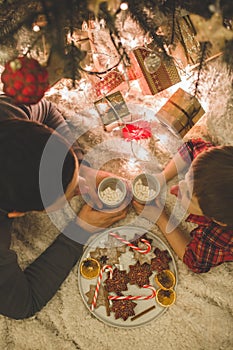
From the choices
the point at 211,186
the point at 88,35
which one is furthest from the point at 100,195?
the point at 88,35

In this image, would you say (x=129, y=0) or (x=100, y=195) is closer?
(x=129, y=0)

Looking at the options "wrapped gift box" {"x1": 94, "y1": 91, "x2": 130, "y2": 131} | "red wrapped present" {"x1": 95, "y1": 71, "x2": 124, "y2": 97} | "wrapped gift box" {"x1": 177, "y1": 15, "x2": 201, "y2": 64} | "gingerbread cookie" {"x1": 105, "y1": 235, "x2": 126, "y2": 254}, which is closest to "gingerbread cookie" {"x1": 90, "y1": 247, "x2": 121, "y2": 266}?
"gingerbread cookie" {"x1": 105, "y1": 235, "x2": 126, "y2": 254}

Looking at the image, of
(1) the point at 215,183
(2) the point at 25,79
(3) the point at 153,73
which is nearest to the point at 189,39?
(3) the point at 153,73

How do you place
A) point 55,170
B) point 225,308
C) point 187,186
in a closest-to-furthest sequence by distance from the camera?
1. point 55,170
2. point 187,186
3. point 225,308

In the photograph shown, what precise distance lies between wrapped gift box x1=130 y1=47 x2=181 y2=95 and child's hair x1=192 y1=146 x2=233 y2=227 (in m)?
0.34

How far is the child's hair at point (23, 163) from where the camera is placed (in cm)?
88

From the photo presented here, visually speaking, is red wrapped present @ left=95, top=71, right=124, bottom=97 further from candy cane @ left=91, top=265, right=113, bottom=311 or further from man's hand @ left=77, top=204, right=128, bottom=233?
candy cane @ left=91, top=265, right=113, bottom=311

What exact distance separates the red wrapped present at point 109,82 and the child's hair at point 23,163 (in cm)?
46

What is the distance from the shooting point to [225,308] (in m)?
1.39

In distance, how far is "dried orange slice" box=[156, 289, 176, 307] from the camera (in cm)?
131

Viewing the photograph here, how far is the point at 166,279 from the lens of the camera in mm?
1327

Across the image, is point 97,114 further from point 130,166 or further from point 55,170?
point 55,170

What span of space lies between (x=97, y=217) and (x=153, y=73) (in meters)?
0.54

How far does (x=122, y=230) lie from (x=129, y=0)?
0.80m
